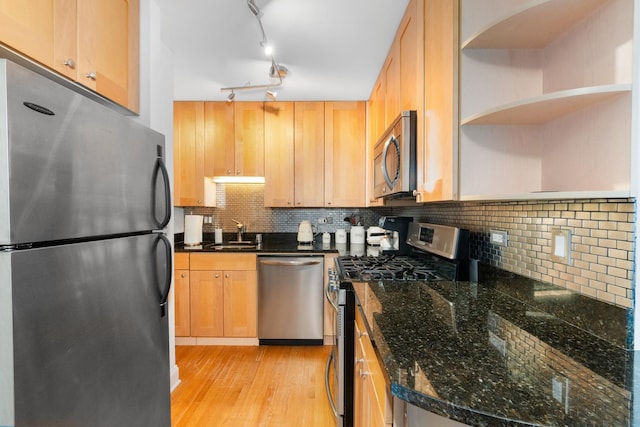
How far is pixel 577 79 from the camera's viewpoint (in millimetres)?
1005

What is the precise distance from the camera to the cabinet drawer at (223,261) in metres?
2.86

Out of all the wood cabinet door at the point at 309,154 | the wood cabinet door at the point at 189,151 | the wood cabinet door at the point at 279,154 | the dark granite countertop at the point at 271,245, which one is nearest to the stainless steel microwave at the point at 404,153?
the dark granite countertop at the point at 271,245

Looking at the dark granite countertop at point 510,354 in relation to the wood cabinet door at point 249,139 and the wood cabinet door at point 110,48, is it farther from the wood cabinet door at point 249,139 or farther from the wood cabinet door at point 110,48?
the wood cabinet door at point 249,139

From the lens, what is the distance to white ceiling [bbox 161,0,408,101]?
171cm

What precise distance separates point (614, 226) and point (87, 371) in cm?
159

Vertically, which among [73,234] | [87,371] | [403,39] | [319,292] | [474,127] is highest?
[403,39]

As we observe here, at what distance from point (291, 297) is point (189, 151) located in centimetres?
183

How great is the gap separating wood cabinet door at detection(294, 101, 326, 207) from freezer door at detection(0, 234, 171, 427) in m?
1.92

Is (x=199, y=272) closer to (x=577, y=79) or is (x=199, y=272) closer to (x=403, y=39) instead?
(x=403, y=39)

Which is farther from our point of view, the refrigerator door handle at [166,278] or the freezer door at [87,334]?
the refrigerator door handle at [166,278]

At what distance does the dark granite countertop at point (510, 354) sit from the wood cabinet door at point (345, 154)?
203 cm

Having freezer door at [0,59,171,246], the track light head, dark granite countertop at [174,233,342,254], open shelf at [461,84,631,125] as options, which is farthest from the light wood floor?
the track light head

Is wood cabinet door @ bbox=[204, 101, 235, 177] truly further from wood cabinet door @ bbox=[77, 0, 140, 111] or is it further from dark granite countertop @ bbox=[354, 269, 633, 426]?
dark granite countertop @ bbox=[354, 269, 633, 426]

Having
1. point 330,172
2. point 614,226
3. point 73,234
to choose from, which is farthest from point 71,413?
point 330,172
